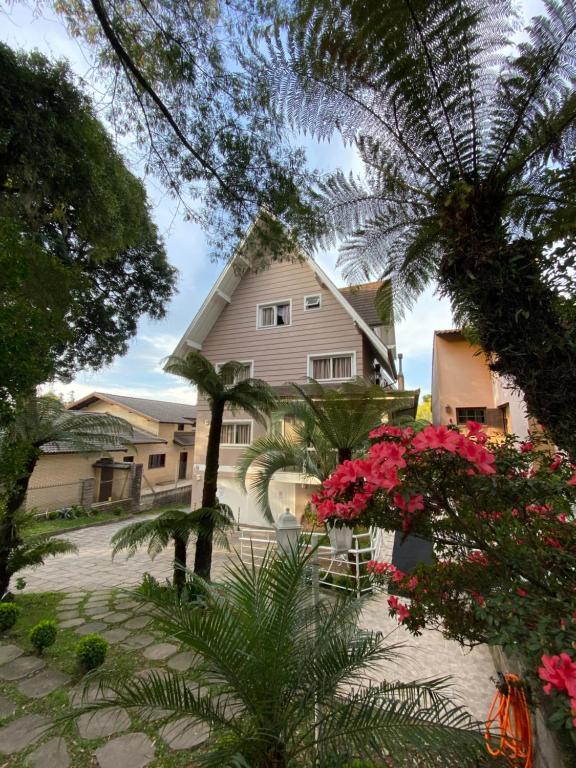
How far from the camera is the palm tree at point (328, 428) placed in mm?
5559

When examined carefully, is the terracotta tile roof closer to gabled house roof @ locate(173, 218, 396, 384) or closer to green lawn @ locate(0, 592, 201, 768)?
gabled house roof @ locate(173, 218, 396, 384)

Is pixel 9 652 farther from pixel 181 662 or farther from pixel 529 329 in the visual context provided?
pixel 529 329

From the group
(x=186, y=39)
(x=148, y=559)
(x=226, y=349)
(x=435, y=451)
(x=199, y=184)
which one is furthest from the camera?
(x=226, y=349)

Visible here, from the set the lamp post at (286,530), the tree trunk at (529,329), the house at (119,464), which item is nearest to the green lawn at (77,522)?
the house at (119,464)

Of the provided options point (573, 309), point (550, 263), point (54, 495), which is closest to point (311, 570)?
point (573, 309)

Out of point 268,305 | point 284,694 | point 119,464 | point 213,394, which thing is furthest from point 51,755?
point 119,464

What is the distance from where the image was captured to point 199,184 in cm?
362

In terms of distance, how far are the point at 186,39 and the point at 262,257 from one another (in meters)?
2.14

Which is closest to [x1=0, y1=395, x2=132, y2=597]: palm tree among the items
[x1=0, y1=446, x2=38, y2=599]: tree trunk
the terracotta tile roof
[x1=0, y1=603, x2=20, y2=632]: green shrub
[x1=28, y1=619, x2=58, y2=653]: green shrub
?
[x1=0, y1=446, x2=38, y2=599]: tree trunk

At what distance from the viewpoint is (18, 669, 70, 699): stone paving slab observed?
3.12 meters

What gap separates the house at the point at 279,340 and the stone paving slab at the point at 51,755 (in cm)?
665

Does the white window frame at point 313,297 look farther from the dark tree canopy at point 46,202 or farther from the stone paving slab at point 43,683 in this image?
the stone paving slab at point 43,683

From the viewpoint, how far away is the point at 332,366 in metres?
9.41

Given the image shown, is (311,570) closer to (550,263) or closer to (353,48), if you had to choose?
(550,263)
